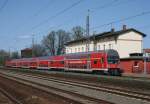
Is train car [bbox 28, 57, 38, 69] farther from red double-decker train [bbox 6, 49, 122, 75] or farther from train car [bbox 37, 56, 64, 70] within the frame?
red double-decker train [bbox 6, 49, 122, 75]

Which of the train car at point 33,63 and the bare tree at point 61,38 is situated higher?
the bare tree at point 61,38

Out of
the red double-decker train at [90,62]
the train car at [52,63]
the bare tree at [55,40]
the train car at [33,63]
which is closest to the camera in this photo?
the red double-decker train at [90,62]

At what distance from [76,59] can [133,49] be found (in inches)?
1146

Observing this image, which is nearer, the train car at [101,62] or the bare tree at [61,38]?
the train car at [101,62]

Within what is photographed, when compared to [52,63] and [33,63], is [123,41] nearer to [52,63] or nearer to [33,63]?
[52,63]

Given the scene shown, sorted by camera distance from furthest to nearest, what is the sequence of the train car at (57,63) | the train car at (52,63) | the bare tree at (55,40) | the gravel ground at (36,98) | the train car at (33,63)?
the bare tree at (55,40), the train car at (33,63), the train car at (52,63), the train car at (57,63), the gravel ground at (36,98)

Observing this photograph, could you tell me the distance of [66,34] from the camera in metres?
134

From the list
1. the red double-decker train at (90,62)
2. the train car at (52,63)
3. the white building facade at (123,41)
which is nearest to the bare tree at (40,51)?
the white building facade at (123,41)

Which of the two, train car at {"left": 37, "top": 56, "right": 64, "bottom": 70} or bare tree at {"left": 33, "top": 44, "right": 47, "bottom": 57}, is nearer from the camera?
train car at {"left": 37, "top": 56, "right": 64, "bottom": 70}

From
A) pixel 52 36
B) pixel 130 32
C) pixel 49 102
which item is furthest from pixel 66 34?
pixel 49 102

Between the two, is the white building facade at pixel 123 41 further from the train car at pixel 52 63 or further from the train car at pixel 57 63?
the train car at pixel 57 63

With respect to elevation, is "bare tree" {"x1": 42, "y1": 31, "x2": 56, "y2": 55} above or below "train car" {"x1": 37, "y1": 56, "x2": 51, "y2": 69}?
above

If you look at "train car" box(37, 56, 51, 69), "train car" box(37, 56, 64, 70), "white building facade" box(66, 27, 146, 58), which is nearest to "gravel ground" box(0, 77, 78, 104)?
"train car" box(37, 56, 64, 70)

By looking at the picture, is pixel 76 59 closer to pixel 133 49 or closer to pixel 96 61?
pixel 96 61
